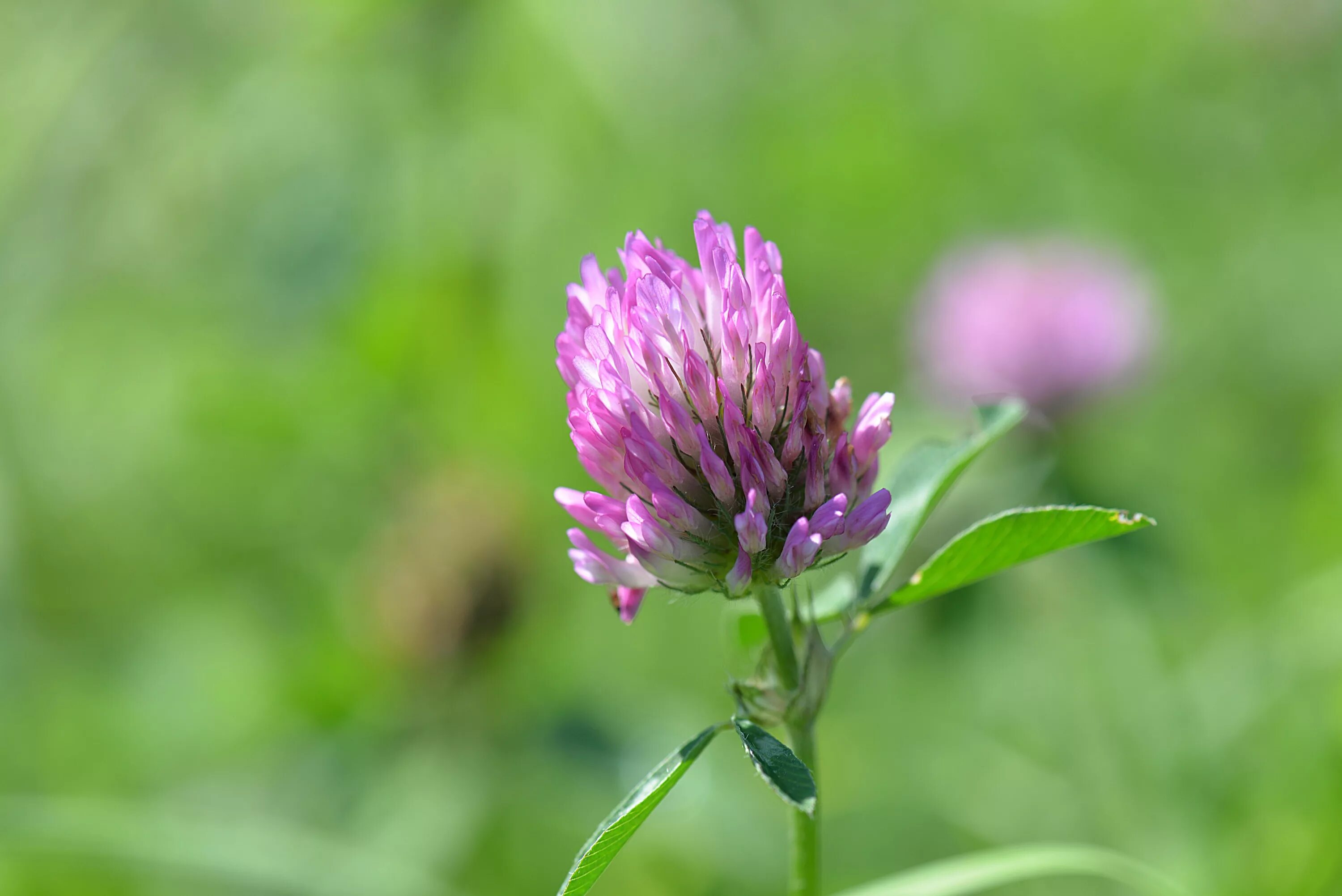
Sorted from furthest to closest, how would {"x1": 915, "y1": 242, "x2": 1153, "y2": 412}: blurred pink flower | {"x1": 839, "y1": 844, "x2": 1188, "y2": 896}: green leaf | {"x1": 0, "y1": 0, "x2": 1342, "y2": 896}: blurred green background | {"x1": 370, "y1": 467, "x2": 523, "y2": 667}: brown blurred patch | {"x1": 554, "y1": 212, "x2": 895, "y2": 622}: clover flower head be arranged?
{"x1": 915, "y1": 242, "x2": 1153, "y2": 412}: blurred pink flower < {"x1": 370, "y1": 467, "x2": 523, "y2": 667}: brown blurred patch < {"x1": 0, "y1": 0, "x2": 1342, "y2": 896}: blurred green background < {"x1": 839, "y1": 844, "x2": 1188, "y2": 896}: green leaf < {"x1": 554, "y1": 212, "x2": 895, "y2": 622}: clover flower head

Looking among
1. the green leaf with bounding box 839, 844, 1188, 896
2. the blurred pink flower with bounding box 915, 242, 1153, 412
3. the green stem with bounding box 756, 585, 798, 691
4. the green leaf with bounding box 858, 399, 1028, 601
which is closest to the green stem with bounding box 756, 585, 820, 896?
the green stem with bounding box 756, 585, 798, 691

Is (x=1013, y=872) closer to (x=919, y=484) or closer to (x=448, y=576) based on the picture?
(x=919, y=484)

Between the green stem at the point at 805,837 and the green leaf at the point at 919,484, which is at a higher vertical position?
the green leaf at the point at 919,484

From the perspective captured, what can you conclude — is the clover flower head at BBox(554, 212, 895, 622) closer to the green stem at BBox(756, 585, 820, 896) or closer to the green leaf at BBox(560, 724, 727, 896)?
the green stem at BBox(756, 585, 820, 896)

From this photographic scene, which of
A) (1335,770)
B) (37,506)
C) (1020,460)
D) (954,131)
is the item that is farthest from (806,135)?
(1335,770)

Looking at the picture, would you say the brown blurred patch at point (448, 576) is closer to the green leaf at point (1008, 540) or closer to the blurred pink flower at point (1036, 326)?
the blurred pink flower at point (1036, 326)

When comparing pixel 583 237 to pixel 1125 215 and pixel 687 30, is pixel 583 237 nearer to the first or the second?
pixel 687 30

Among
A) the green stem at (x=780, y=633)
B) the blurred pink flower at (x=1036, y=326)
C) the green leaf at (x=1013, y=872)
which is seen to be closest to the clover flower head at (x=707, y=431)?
the green stem at (x=780, y=633)
